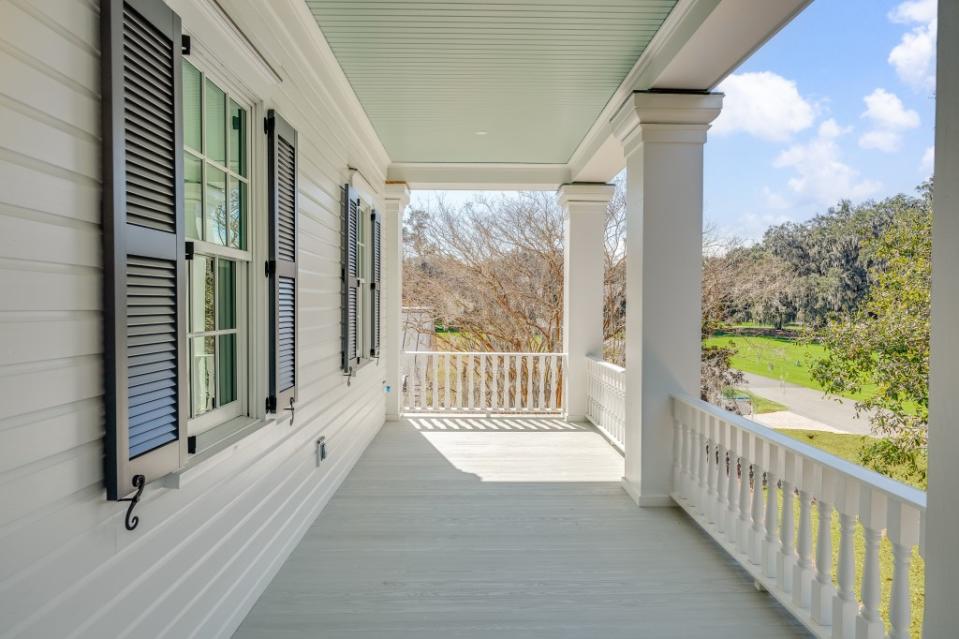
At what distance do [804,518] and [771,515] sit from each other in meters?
0.31

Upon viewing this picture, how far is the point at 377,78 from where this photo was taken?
400cm

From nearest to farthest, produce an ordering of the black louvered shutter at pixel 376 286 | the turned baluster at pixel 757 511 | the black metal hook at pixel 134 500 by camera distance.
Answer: the black metal hook at pixel 134 500 < the turned baluster at pixel 757 511 < the black louvered shutter at pixel 376 286

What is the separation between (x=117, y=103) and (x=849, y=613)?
292cm

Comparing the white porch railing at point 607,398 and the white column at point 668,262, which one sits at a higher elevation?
the white column at point 668,262

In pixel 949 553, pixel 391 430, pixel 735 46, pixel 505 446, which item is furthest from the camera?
pixel 391 430

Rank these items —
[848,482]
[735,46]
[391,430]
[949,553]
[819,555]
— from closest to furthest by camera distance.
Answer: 1. [949,553]
2. [848,482]
3. [819,555]
4. [735,46]
5. [391,430]

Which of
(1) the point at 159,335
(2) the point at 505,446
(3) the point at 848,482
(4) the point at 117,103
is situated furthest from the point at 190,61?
(2) the point at 505,446

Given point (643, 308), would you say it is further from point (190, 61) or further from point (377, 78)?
point (190, 61)

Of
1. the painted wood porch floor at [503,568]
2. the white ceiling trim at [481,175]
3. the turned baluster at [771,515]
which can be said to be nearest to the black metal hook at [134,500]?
the painted wood porch floor at [503,568]

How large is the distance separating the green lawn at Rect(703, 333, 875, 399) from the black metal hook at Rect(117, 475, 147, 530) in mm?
5274

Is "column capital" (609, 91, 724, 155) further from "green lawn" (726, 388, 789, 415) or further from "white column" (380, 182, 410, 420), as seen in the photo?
"green lawn" (726, 388, 789, 415)

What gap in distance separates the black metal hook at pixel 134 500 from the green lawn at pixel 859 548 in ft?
9.19

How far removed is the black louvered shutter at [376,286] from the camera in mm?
5609

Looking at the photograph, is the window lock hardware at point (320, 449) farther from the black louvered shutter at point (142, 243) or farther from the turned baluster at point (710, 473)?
the turned baluster at point (710, 473)
